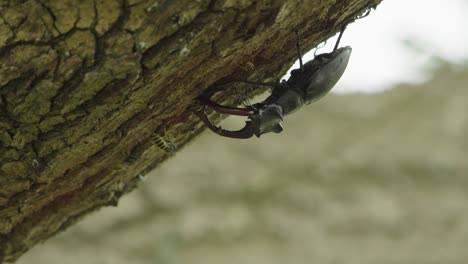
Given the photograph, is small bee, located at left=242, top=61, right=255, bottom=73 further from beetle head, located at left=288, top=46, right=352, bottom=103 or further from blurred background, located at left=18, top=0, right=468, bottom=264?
blurred background, located at left=18, top=0, right=468, bottom=264

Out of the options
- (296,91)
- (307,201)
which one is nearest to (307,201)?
(307,201)

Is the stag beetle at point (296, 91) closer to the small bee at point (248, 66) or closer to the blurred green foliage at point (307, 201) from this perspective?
the small bee at point (248, 66)

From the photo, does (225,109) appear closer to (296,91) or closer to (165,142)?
(165,142)

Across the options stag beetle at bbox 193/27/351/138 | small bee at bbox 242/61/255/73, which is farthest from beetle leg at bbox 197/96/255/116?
small bee at bbox 242/61/255/73

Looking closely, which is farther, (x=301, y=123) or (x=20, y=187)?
(x=301, y=123)

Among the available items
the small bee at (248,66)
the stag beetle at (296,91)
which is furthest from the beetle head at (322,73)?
the small bee at (248,66)

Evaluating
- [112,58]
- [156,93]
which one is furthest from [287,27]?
[112,58]

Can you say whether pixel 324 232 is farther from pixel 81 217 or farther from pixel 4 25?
pixel 4 25
